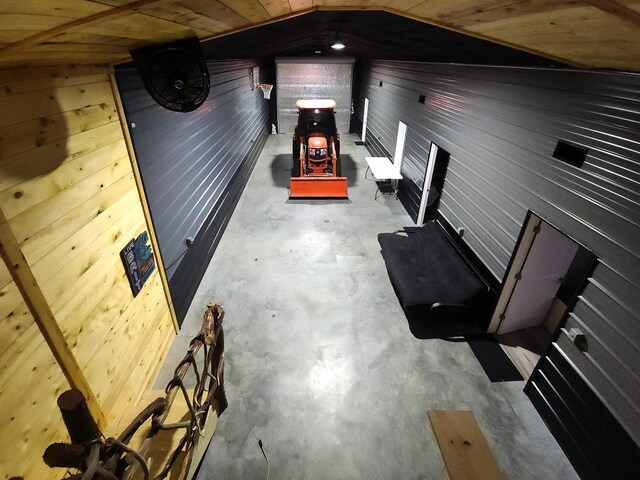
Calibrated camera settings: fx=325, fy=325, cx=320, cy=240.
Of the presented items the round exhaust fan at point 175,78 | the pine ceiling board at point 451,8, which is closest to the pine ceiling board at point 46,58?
the round exhaust fan at point 175,78

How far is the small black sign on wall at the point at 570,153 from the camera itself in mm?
2973

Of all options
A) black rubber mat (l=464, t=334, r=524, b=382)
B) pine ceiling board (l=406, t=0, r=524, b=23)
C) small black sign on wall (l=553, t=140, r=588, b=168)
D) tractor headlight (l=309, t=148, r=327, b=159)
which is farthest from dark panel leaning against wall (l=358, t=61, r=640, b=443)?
tractor headlight (l=309, t=148, r=327, b=159)

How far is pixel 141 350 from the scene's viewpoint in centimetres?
361

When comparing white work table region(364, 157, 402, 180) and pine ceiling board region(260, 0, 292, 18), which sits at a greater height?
pine ceiling board region(260, 0, 292, 18)

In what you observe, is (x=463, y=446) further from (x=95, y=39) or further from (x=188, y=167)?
(x=188, y=167)

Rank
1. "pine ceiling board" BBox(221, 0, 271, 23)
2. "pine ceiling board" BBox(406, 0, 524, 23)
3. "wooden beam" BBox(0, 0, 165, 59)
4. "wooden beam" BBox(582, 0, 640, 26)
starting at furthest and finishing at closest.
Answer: "pine ceiling board" BBox(221, 0, 271, 23) → "pine ceiling board" BBox(406, 0, 524, 23) → "wooden beam" BBox(0, 0, 165, 59) → "wooden beam" BBox(582, 0, 640, 26)

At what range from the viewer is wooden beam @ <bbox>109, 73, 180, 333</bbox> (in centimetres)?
313

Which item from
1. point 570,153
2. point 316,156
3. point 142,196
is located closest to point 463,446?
point 570,153

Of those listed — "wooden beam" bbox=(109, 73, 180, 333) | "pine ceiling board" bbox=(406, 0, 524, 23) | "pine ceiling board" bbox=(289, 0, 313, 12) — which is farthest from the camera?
"wooden beam" bbox=(109, 73, 180, 333)

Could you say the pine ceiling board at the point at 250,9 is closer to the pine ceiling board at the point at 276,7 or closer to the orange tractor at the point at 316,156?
the pine ceiling board at the point at 276,7

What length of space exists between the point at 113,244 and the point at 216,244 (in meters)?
3.30

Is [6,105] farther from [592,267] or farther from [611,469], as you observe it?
[611,469]

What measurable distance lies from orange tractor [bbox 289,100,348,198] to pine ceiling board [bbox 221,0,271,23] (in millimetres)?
5329

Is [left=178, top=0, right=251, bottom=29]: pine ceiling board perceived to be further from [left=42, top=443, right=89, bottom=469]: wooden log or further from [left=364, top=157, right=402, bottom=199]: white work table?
[left=364, top=157, right=402, bottom=199]: white work table
